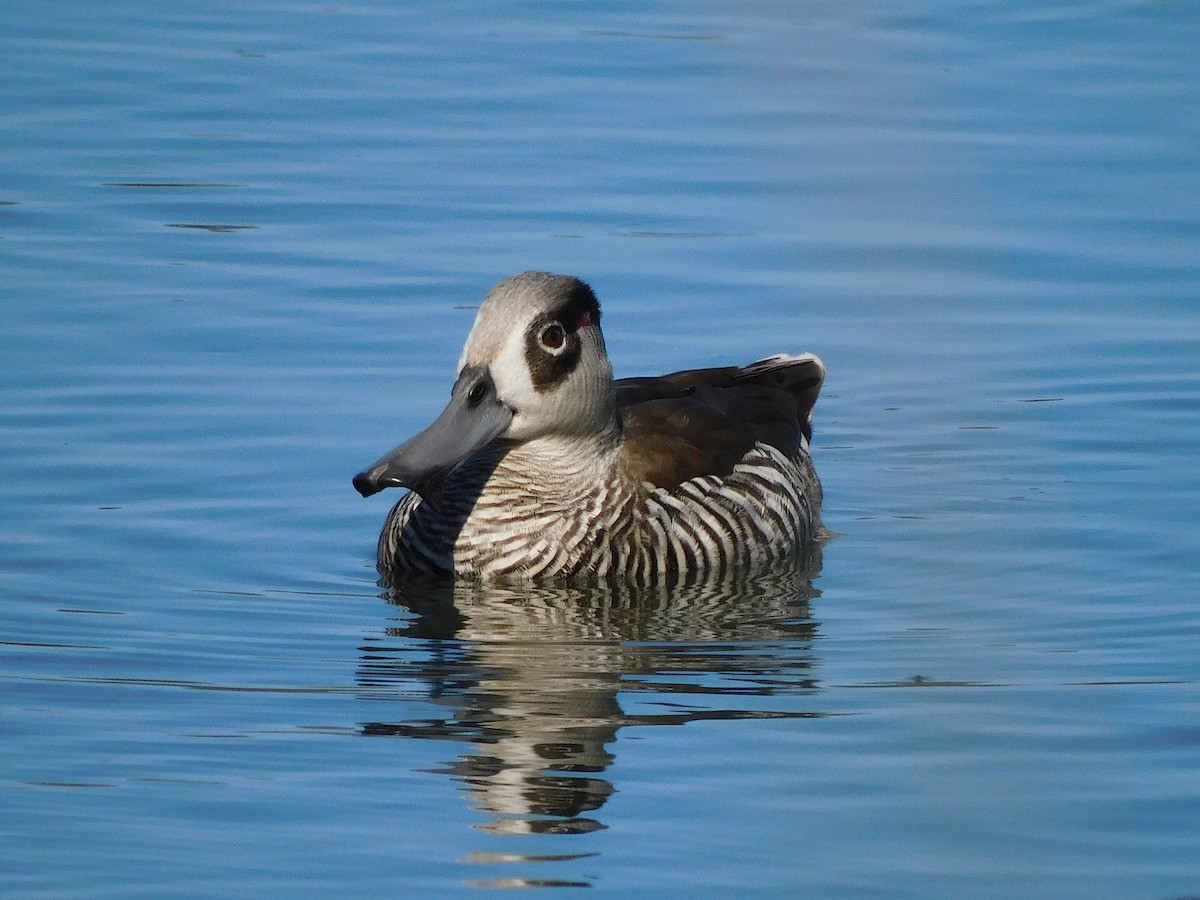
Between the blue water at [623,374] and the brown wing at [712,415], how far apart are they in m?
0.62

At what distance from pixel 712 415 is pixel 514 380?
1.65m

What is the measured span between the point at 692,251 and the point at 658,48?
18.8ft

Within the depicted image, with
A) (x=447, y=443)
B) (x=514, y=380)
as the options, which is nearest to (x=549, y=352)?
(x=514, y=380)

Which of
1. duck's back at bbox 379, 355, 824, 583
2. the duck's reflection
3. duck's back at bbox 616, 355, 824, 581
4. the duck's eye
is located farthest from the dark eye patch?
the duck's reflection

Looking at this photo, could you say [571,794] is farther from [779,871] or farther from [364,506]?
[364,506]

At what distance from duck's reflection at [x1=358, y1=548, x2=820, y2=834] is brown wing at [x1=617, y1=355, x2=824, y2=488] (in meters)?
0.62

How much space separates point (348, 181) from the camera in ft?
52.7

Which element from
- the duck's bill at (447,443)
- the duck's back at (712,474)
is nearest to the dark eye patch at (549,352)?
the duck's bill at (447,443)

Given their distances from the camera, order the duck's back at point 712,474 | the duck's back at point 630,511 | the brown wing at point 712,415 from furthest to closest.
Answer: the brown wing at point 712,415 < the duck's back at point 712,474 < the duck's back at point 630,511

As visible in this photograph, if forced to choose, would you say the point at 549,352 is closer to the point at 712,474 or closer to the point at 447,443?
the point at 447,443

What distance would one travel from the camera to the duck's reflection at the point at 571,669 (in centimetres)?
654

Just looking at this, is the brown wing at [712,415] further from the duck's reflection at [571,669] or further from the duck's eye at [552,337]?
the duck's eye at [552,337]

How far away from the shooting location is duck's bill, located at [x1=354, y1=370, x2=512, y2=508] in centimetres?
855

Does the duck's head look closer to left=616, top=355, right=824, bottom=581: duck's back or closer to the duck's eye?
the duck's eye
